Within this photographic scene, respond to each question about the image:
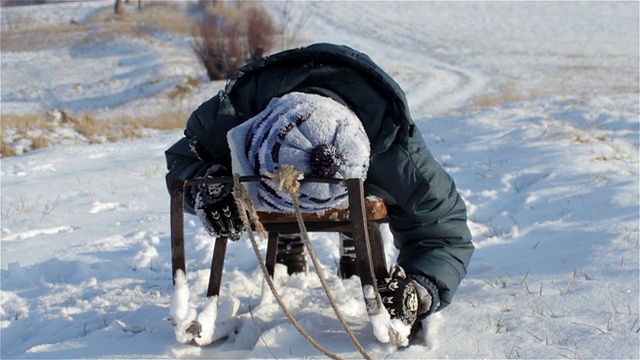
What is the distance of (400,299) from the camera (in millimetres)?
2391

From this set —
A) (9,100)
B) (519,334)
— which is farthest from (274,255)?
(9,100)

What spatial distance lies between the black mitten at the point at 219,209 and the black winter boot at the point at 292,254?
0.96 meters

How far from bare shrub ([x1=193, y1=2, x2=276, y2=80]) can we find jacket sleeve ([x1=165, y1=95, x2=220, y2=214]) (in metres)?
18.6

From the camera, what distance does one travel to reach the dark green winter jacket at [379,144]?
2.44 meters

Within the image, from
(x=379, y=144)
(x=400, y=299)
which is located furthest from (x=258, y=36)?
(x=400, y=299)

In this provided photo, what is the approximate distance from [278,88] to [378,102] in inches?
14.9

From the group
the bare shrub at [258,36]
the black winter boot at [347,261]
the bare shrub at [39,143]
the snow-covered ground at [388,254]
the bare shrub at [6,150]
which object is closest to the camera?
the snow-covered ground at [388,254]

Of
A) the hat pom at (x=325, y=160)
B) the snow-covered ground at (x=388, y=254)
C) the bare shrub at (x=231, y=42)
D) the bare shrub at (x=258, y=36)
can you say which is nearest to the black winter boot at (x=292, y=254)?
the snow-covered ground at (x=388, y=254)

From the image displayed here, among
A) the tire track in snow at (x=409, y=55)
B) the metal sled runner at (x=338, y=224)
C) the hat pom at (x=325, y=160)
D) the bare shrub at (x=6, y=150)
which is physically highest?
the hat pom at (x=325, y=160)

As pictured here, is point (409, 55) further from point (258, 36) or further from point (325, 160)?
point (325, 160)

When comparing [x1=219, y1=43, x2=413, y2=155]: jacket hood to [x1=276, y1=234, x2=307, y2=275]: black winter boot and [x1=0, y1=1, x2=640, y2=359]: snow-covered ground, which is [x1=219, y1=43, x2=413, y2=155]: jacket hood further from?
[x1=276, y1=234, x2=307, y2=275]: black winter boot

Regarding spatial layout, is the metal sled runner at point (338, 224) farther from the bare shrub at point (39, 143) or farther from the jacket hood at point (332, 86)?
the bare shrub at point (39, 143)

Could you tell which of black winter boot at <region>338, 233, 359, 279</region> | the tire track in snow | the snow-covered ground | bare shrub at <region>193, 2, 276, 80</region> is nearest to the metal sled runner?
the snow-covered ground

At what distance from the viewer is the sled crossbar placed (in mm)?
2186
